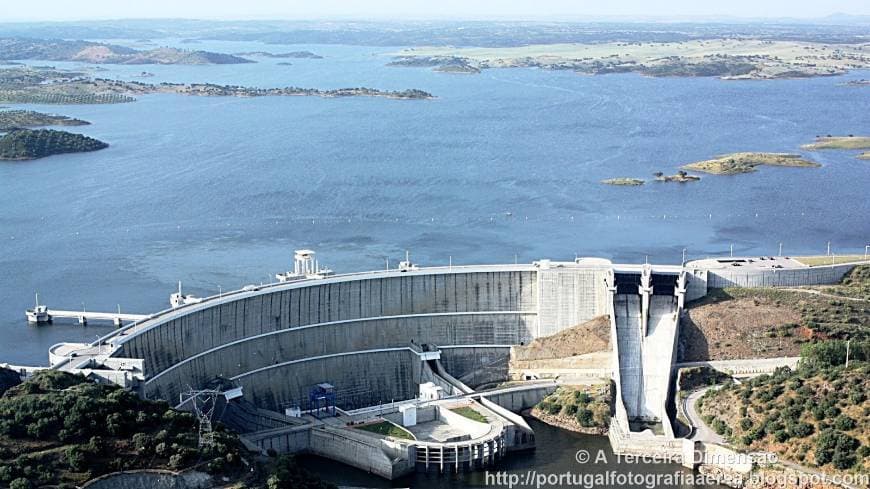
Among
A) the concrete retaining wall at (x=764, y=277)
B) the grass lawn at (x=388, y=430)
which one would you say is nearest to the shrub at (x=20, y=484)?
the grass lawn at (x=388, y=430)

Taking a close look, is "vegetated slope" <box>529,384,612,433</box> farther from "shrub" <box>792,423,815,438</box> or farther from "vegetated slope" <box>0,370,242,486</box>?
"vegetated slope" <box>0,370,242,486</box>

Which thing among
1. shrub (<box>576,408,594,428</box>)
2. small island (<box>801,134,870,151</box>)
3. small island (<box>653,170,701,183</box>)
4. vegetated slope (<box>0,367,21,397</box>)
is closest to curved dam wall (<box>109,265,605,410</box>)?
vegetated slope (<box>0,367,21,397</box>)

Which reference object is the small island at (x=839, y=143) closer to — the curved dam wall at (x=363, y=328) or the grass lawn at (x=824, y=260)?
the grass lawn at (x=824, y=260)

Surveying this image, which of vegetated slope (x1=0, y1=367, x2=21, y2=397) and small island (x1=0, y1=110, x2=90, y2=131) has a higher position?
vegetated slope (x1=0, y1=367, x2=21, y2=397)

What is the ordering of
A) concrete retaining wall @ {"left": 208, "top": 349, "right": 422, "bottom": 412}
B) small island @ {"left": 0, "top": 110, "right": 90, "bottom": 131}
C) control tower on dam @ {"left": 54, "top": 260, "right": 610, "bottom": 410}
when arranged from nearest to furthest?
1. control tower on dam @ {"left": 54, "top": 260, "right": 610, "bottom": 410}
2. concrete retaining wall @ {"left": 208, "top": 349, "right": 422, "bottom": 412}
3. small island @ {"left": 0, "top": 110, "right": 90, "bottom": 131}

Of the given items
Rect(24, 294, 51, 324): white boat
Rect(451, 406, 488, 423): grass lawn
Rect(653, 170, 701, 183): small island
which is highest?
Rect(653, 170, 701, 183): small island

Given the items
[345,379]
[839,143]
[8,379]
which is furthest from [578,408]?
[839,143]

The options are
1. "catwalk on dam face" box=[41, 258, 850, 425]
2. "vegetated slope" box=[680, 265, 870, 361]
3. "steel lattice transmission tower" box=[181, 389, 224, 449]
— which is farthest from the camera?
"vegetated slope" box=[680, 265, 870, 361]
